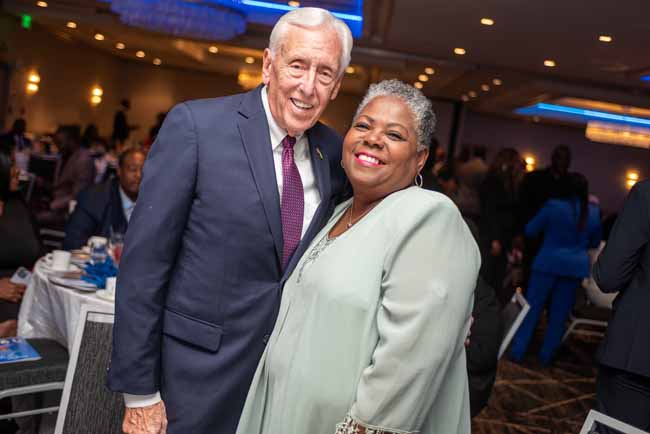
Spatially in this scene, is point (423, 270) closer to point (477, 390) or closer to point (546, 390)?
point (477, 390)

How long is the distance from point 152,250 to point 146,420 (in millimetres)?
421

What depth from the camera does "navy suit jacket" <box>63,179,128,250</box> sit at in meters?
3.83

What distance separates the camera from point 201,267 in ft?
5.14

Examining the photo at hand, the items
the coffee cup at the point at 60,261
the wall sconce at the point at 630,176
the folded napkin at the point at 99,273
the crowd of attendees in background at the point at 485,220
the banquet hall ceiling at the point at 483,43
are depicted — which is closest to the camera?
the folded napkin at the point at 99,273

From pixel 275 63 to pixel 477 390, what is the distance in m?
1.65

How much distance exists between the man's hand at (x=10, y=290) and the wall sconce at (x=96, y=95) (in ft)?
40.1

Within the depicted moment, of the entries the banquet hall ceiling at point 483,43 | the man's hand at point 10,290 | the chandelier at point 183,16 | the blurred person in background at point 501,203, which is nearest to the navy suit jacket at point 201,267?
the man's hand at point 10,290

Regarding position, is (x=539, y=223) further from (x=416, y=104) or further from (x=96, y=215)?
(x=416, y=104)

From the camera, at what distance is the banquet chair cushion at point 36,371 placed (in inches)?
100

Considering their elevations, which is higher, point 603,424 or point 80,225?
point 80,225

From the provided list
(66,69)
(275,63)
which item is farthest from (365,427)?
(66,69)

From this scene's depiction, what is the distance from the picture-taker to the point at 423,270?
131 cm

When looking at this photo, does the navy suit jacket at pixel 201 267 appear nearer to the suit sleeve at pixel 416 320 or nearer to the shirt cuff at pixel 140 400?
the shirt cuff at pixel 140 400

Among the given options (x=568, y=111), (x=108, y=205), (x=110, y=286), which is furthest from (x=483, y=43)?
(x=568, y=111)
